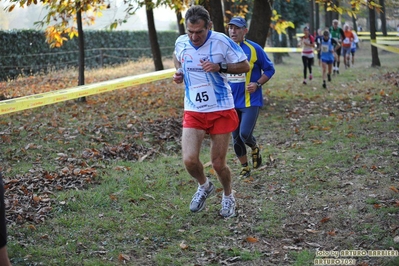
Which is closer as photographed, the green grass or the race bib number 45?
the green grass

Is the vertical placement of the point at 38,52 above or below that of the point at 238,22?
below

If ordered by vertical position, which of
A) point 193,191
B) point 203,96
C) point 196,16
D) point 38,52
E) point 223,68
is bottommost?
point 193,191

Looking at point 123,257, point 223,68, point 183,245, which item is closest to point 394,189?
point 223,68

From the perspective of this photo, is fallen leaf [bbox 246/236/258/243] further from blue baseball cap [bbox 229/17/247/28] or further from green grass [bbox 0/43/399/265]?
blue baseball cap [bbox 229/17/247/28]

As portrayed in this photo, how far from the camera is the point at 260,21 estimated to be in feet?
50.5

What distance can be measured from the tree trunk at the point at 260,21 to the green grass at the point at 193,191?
221cm

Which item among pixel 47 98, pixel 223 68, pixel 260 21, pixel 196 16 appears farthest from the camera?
pixel 260 21

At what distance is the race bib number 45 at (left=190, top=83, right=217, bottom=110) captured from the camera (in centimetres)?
648

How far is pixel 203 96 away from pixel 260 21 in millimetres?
9378

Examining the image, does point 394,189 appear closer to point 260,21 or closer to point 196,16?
point 196,16

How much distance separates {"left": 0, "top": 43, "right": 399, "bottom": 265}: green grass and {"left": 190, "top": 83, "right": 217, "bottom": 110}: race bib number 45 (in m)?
1.40

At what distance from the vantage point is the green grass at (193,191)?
6031mm

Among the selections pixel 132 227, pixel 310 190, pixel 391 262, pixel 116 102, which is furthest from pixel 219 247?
pixel 116 102

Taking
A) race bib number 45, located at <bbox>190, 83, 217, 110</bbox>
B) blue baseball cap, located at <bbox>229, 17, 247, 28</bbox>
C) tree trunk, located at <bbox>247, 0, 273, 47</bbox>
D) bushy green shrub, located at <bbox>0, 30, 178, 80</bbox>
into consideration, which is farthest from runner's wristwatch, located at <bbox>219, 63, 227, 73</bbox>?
bushy green shrub, located at <bbox>0, 30, 178, 80</bbox>
